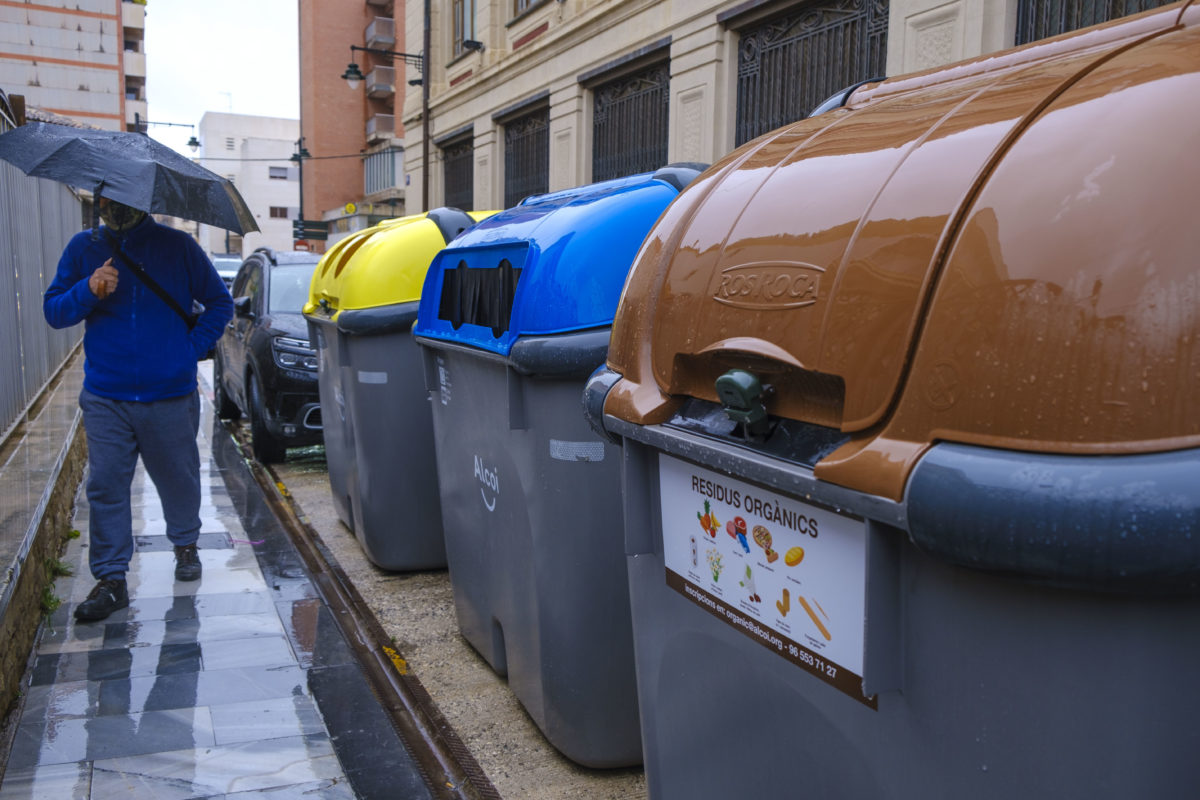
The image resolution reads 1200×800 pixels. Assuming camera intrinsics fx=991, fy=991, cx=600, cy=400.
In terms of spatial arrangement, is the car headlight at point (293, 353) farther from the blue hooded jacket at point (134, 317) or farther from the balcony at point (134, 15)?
the balcony at point (134, 15)

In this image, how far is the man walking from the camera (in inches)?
177

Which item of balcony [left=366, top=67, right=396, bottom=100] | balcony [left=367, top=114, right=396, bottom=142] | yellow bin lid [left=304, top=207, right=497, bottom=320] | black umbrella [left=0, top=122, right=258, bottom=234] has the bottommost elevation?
yellow bin lid [left=304, top=207, right=497, bottom=320]

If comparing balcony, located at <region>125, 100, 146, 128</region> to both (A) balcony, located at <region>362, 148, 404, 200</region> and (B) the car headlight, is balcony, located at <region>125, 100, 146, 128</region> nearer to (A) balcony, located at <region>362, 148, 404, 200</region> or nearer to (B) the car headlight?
(A) balcony, located at <region>362, 148, 404, 200</region>

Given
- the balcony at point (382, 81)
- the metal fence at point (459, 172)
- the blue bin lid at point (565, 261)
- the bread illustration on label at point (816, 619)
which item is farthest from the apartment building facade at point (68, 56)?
the bread illustration on label at point (816, 619)

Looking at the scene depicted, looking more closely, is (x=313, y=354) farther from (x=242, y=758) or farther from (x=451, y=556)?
(x=242, y=758)

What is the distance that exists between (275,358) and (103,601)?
385cm

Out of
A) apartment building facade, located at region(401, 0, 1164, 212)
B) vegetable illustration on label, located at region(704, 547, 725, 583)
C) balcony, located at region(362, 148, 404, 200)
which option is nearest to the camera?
vegetable illustration on label, located at region(704, 547, 725, 583)

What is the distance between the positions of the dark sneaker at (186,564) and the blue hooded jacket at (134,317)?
0.96 m

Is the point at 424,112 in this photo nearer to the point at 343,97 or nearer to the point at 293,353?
the point at 293,353

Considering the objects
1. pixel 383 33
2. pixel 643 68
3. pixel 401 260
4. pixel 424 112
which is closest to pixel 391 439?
pixel 401 260

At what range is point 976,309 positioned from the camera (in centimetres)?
138

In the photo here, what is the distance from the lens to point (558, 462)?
303 centimetres

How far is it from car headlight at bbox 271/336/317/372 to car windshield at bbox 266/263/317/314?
1.79 feet

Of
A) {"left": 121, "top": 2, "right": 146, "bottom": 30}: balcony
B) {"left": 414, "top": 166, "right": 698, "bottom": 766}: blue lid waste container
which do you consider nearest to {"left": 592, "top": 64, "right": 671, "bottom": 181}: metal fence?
{"left": 414, "top": 166, "right": 698, "bottom": 766}: blue lid waste container
